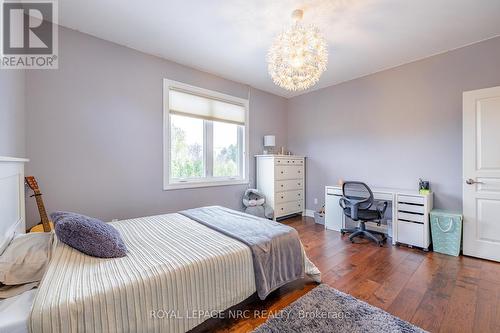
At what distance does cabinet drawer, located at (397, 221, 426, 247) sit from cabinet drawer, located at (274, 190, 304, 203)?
183 cm

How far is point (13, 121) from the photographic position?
1.82 metres

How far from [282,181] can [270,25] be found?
2625mm

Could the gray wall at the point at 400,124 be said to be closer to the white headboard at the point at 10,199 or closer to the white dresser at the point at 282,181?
the white dresser at the point at 282,181

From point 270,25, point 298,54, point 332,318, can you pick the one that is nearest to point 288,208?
point 332,318

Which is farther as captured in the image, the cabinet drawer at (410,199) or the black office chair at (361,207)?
the black office chair at (361,207)

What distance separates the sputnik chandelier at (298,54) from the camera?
1897mm

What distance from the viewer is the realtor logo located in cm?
183

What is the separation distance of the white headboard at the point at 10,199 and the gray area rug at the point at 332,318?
182 centimetres

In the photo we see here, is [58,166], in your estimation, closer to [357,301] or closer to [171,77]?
[171,77]

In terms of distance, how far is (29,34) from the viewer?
221 centimetres

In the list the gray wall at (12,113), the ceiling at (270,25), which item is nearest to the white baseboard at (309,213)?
the ceiling at (270,25)

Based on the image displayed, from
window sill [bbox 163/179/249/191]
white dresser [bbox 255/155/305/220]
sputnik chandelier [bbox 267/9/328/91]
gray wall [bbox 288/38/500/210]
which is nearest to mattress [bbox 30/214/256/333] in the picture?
window sill [bbox 163/179/249/191]

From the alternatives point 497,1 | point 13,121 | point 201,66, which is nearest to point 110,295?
point 13,121

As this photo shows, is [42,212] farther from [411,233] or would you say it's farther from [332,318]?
[411,233]
